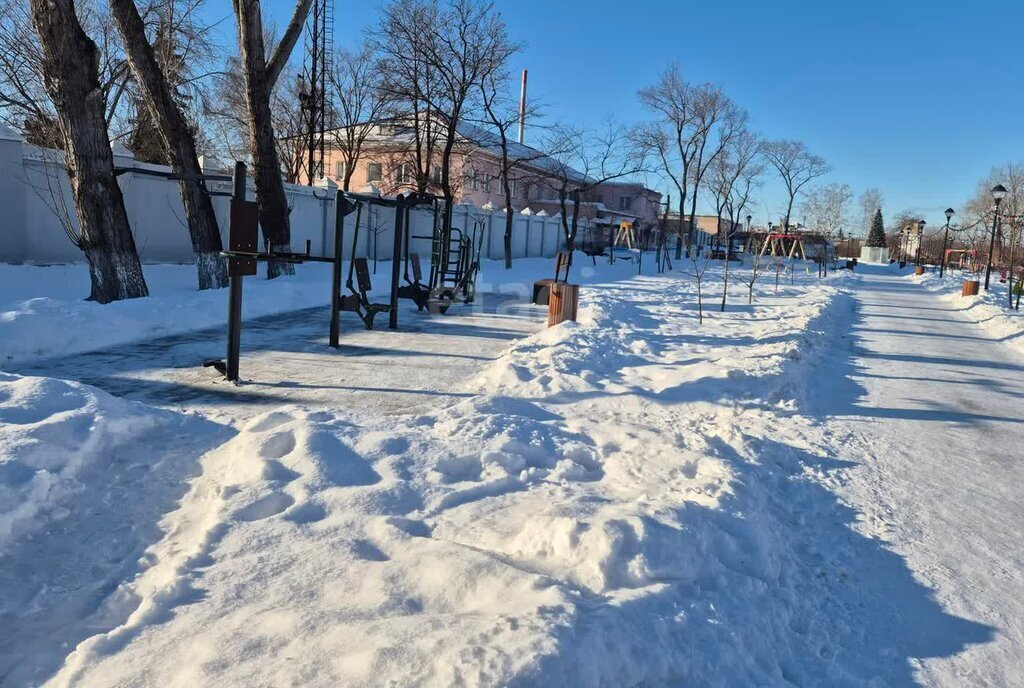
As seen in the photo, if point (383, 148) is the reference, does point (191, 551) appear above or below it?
below

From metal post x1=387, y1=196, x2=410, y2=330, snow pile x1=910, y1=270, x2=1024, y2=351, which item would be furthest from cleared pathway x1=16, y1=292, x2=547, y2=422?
snow pile x1=910, y1=270, x2=1024, y2=351

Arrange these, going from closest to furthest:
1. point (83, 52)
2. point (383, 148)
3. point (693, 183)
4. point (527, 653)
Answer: point (527, 653), point (83, 52), point (383, 148), point (693, 183)

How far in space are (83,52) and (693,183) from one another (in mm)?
47396

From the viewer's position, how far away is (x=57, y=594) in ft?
9.53

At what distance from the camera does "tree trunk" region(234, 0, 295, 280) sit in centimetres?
1366

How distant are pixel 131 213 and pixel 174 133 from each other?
4.93m

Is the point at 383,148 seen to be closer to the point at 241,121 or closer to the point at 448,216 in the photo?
the point at 241,121

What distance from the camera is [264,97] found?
46.6 feet

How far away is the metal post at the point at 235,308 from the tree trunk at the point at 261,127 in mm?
6843

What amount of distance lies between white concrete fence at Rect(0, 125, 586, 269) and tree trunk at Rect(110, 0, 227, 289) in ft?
2.33

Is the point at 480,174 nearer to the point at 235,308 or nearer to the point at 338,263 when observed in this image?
the point at 338,263

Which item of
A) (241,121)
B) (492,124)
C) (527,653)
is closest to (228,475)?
(527,653)

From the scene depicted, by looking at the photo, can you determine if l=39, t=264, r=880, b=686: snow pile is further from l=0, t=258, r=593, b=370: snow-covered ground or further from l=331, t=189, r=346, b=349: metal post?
l=0, t=258, r=593, b=370: snow-covered ground

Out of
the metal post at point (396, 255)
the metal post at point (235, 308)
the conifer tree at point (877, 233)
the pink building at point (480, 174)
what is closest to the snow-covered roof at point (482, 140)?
the pink building at point (480, 174)
